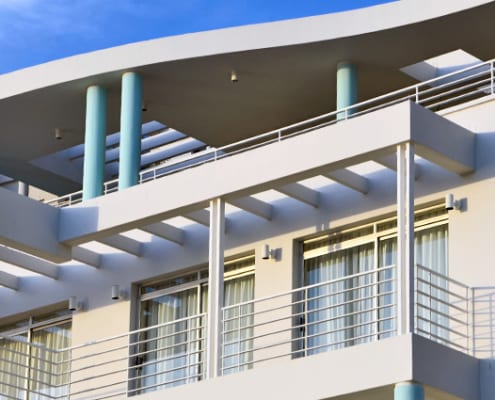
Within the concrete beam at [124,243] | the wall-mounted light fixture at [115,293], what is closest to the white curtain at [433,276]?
the concrete beam at [124,243]

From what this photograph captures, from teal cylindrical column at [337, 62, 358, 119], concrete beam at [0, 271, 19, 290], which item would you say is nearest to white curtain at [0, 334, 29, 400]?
concrete beam at [0, 271, 19, 290]

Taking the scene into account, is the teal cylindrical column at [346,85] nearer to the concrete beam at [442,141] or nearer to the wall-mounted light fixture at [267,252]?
the wall-mounted light fixture at [267,252]

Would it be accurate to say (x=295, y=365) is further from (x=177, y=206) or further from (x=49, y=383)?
(x=49, y=383)

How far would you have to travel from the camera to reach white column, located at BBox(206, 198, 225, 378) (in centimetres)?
1952

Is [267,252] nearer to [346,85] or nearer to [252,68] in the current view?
[346,85]

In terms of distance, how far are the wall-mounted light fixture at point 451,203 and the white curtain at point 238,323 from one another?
3103 mm

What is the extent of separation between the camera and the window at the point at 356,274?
19312mm

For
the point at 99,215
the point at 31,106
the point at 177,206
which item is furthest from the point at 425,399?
the point at 31,106

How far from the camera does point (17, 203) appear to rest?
21.5 meters

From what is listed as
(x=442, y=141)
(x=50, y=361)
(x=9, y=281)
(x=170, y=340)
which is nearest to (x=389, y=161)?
(x=442, y=141)

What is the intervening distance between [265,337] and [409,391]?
360cm

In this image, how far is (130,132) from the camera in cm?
2372

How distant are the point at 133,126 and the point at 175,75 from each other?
3.78 feet

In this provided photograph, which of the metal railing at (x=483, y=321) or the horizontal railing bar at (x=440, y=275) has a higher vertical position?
the horizontal railing bar at (x=440, y=275)
